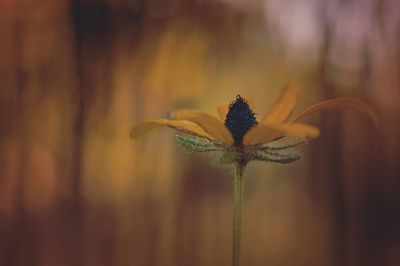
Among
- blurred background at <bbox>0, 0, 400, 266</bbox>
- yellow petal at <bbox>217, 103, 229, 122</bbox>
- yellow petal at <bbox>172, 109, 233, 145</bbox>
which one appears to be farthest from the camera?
blurred background at <bbox>0, 0, 400, 266</bbox>

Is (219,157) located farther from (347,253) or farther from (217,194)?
(347,253)

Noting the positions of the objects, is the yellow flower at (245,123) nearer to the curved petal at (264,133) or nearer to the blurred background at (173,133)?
the curved petal at (264,133)

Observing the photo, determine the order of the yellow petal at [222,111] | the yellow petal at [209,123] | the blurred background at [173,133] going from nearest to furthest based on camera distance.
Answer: the yellow petal at [209,123]
the yellow petal at [222,111]
the blurred background at [173,133]

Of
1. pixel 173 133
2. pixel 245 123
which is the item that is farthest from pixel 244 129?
pixel 173 133

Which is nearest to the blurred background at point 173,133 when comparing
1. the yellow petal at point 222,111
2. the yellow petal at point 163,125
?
the yellow petal at point 222,111

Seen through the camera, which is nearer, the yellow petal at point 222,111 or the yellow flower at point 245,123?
the yellow flower at point 245,123

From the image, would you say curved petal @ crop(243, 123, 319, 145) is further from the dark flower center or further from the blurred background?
the blurred background

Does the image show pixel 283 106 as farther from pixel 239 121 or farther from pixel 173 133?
pixel 173 133

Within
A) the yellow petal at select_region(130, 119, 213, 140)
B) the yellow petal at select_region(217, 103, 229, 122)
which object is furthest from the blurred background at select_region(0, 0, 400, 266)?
the yellow petal at select_region(130, 119, 213, 140)
